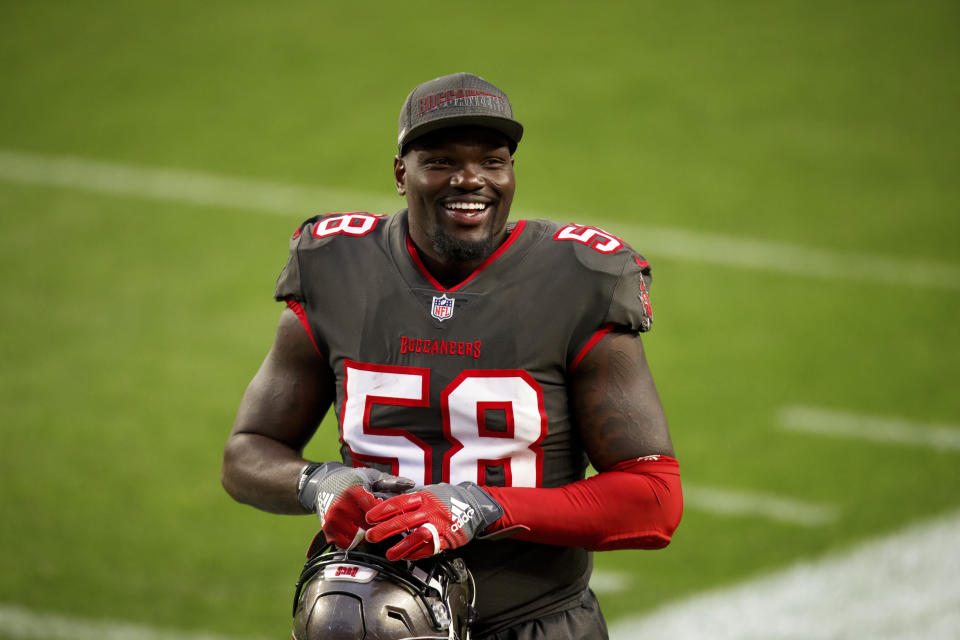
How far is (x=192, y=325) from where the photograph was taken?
7.87 metres

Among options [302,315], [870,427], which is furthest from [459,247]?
[870,427]

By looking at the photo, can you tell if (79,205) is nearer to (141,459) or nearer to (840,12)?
(141,459)

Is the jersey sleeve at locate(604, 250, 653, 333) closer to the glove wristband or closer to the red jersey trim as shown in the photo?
the red jersey trim

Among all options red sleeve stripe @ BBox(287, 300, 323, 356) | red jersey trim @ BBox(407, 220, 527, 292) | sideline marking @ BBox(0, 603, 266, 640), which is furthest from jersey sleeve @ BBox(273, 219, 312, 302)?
sideline marking @ BBox(0, 603, 266, 640)

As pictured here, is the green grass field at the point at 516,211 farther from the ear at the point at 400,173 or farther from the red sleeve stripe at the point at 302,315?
the ear at the point at 400,173

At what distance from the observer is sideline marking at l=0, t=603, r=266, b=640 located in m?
5.17

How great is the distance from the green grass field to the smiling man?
256 cm

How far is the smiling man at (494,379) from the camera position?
2844 millimetres

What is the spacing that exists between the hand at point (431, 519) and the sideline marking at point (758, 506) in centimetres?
357

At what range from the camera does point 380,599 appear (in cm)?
267

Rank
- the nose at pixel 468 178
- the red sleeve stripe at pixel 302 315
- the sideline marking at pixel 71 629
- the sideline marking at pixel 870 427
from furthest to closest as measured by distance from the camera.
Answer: the sideline marking at pixel 870 427 → the sideline marking at pixel 71 629 → the red sleeve stripe at pixel 302 315 → the nose at pixel 468 178

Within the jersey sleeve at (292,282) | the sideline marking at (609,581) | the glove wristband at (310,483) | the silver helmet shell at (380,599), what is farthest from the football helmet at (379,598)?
the sideline marking at (609,581)

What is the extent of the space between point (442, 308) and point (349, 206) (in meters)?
6.19

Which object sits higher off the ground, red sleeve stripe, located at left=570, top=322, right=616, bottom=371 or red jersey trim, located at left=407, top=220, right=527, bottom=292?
red jersey trim, located at left=407, top=220, right=527, bottom=292
